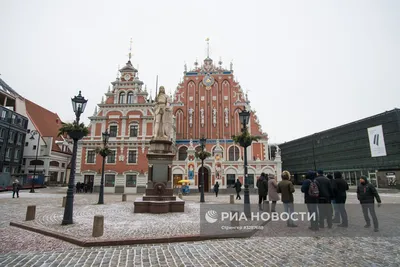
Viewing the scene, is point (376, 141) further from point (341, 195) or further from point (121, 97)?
point (121, 97)

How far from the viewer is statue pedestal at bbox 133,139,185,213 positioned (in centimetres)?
1127

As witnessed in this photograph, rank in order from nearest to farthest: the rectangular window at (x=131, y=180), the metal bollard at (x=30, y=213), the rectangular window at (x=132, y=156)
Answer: the metal bollard at (x=30, y=213) → the rectangular window at (x=131, y=180) → the rectangular window at (x=132, y=156)

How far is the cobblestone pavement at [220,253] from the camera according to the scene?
4723 millimetres

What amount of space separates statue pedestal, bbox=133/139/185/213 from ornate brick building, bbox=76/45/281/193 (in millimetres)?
17843

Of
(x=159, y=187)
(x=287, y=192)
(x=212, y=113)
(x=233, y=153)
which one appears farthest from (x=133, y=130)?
(x=287, y=192)

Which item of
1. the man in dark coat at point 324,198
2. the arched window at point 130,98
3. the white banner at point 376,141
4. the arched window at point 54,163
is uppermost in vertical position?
the arched window at point 130,98

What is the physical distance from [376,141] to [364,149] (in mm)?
2618

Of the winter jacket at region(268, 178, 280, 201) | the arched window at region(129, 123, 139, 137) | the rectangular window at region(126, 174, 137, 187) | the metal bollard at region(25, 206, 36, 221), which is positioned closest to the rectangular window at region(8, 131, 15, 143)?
the arched window at region(129, 123, 139, 137)

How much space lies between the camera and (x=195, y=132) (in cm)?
3662

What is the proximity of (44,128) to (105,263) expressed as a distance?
5121 centimetres

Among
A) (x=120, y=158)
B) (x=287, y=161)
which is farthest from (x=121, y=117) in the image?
(x=287, y=161)

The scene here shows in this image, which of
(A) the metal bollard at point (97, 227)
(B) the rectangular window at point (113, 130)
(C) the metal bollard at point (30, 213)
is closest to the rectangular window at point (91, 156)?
(B) the rectangular window at point (113, 130)

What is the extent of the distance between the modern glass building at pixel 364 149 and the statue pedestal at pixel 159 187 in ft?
113

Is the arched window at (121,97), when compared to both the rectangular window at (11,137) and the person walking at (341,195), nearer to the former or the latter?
the rectangular window at (11,137)
